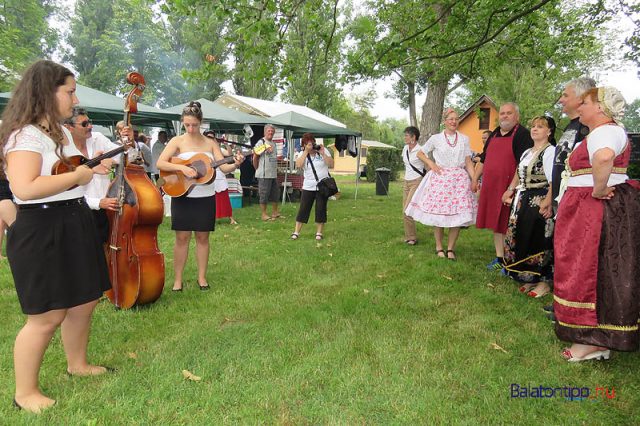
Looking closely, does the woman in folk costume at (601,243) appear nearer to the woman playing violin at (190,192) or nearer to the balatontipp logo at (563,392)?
the balatontipp logo at (563,392)

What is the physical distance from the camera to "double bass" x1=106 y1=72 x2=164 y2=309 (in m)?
3.50

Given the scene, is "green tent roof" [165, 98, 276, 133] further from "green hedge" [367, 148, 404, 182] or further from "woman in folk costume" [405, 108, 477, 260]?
"green hedge" [367, 148, 404, 182]

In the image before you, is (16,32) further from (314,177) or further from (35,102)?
(35,102)

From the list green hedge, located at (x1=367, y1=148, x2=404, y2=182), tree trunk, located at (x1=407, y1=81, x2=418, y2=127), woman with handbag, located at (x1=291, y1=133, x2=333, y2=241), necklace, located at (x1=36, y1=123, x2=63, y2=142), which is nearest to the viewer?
necklace, located at (x1=36, y1=123, x2=63, y2=142)

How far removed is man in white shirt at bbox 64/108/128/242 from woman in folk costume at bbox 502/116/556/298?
12.5ft

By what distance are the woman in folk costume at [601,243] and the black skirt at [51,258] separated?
3.10 metres

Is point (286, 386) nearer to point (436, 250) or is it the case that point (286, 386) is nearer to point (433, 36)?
point (436, 250)

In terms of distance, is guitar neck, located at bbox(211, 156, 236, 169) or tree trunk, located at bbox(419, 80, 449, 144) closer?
guitar neck, located at bbox(211, 156, 236, 169)

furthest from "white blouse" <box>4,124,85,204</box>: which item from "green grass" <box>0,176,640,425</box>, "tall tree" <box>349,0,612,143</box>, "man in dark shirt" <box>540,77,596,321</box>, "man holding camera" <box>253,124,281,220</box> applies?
"man holding camera" <box>253,124,281,220</box>

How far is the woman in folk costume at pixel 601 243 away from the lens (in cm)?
270

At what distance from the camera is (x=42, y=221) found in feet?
7.22

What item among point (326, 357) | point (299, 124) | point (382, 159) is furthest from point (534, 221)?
point (382, 159)

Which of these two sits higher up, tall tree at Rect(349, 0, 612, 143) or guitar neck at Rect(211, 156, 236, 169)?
tall tree at Rect(349, 0, 612, 143)

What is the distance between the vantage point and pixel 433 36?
19.8 ft
